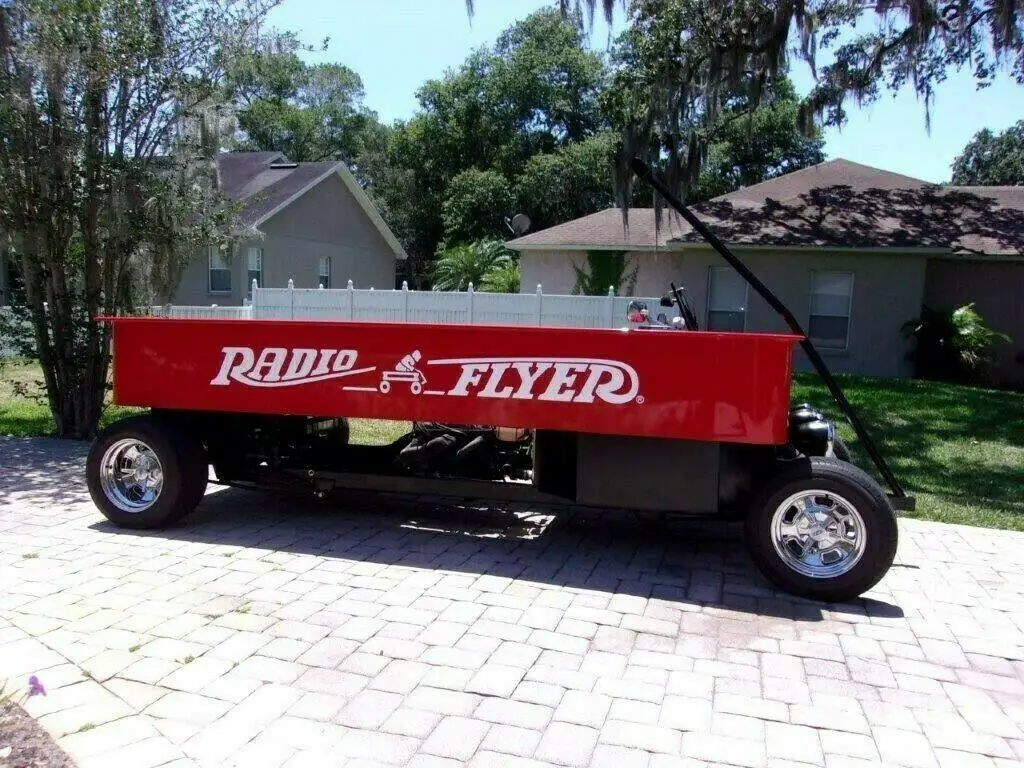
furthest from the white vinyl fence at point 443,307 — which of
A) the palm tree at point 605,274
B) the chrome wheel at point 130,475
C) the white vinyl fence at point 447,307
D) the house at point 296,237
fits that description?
the chrome wheel at point 130,475

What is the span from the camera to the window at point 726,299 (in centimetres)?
1789

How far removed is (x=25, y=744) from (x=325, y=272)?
79.0 ft

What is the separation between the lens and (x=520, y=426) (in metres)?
5.14

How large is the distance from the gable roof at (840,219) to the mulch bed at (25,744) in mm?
14373

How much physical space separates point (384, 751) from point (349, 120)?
1882 inches

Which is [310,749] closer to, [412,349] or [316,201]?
[412,349]

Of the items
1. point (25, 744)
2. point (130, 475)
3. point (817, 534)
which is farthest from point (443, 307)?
point (25, 744)

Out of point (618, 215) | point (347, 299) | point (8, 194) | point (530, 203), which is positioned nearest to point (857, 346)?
point (618, 215)

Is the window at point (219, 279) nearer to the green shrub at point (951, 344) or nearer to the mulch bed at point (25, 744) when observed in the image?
the green shrub at point (951, 344)

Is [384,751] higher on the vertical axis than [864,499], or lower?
lower

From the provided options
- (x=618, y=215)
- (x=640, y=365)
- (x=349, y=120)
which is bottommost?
(x=640, y=365)

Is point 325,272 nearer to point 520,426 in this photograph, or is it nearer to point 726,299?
point 726,299

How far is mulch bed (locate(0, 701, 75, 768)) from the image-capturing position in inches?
117

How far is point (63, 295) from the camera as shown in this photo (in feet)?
31.1
